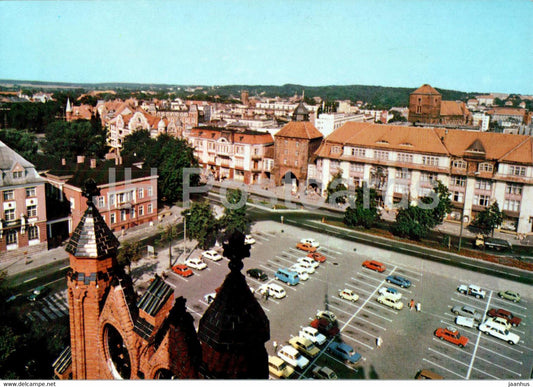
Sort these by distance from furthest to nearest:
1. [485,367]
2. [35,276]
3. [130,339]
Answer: [35,276] → [485,367] → [130,339]

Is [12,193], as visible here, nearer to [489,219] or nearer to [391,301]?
[391,301]

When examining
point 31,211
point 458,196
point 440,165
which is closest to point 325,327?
point 31,211

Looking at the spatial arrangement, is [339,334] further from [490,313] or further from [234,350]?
[234,350]

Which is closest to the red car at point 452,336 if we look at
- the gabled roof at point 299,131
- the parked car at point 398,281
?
the parked car at point 398,281

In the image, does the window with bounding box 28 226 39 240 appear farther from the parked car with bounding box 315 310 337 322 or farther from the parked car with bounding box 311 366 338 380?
the parked car with bounding box 311 366 338 380

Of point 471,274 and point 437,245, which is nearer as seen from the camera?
point 471,274

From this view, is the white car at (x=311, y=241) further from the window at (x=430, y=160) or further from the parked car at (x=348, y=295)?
the window at (x=430, y=160)

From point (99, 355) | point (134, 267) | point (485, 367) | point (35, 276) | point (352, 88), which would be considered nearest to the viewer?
point (99, 355)

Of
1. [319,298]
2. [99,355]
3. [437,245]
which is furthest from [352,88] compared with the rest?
[99,355]
